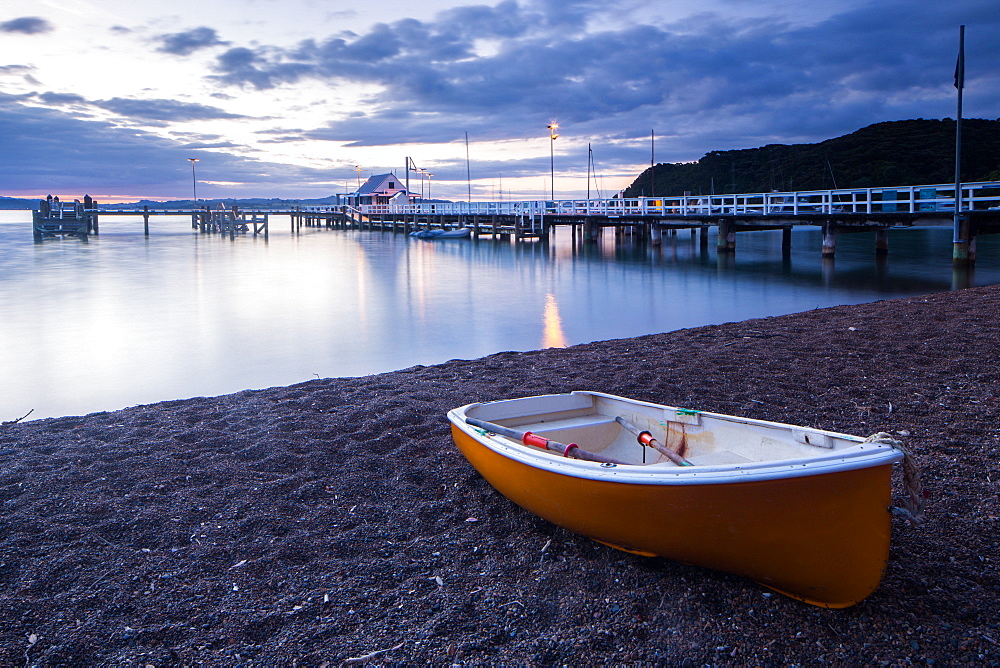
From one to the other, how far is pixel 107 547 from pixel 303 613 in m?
1.35

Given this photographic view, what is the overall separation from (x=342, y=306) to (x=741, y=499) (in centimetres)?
1578

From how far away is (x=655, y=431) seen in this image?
4363 mm

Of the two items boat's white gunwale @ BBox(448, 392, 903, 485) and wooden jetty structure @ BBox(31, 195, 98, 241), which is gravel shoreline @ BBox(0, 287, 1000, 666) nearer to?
boat's white gunwale @ BBox(448, 392, 903, 485)

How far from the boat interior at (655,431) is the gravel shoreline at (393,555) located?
541mm

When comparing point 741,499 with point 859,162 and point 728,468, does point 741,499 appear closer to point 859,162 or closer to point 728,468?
point 728,468

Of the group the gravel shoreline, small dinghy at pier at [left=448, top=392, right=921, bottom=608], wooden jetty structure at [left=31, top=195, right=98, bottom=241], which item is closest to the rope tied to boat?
small dinghy at pier at [left=448, top=392, right=921, bottom=608]

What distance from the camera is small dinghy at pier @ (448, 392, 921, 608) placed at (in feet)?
9.24

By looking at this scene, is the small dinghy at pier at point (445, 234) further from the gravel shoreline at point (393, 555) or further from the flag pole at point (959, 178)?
the gravel shoreline at point (393, 555)

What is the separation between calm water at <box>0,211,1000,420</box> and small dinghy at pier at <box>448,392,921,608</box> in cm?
664

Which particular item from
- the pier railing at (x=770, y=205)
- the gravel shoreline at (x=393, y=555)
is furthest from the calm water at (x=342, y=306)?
the gravel shoreline at (x=393, y=555)

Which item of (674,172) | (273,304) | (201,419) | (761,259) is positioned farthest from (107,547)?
(674,172)

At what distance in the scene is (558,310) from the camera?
1667cm

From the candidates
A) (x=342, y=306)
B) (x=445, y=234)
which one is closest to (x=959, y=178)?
(x=342, y=306)

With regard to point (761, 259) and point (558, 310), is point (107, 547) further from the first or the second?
point (761, 259)
